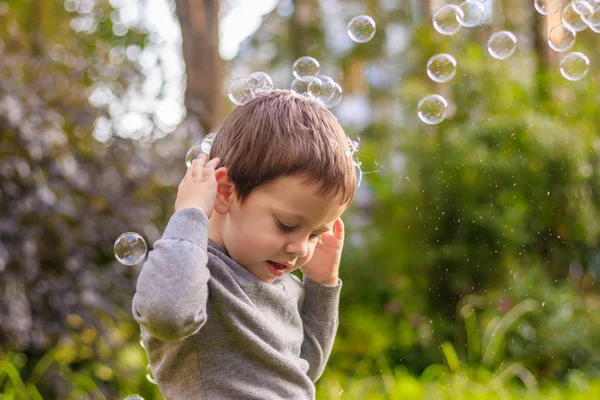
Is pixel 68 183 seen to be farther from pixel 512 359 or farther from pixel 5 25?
pixel 512 359

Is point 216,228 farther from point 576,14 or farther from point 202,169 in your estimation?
point 576,14

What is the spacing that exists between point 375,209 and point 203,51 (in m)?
1.86

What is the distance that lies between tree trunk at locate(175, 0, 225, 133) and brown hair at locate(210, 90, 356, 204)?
3.60 meters

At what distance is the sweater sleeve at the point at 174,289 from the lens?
4.57ft

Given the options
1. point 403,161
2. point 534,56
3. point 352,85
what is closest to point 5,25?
point 403,161

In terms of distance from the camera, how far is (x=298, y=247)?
1.59 metres

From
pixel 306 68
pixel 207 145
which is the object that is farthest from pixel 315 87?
pixel 207 145

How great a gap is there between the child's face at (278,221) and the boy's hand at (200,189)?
73mm

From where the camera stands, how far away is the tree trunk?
5.29 m

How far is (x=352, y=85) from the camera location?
10.1 metres

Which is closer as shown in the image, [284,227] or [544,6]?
[284,227]

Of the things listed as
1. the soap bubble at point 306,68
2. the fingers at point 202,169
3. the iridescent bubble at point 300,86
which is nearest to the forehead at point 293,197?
the fingers at point 202,169

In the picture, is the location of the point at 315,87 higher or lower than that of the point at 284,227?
higher

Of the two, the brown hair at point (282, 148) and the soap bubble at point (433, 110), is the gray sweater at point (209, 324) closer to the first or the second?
the brown hair at point (282, 148)
